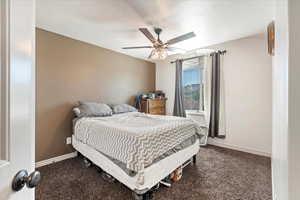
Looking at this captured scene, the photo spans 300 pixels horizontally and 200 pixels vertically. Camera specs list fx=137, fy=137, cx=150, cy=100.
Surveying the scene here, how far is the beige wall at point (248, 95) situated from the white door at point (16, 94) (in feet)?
11.6

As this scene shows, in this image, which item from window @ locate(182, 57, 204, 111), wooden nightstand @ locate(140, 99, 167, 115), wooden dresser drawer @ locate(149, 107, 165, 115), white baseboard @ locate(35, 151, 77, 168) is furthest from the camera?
wooden dresser drawer @ locate(149, 107, 165, 115)

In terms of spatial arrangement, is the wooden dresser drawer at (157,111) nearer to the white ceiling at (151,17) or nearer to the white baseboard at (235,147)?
the white baseboard at (235,147)

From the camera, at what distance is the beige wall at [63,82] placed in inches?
95.1

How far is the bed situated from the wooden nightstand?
1.75 metres

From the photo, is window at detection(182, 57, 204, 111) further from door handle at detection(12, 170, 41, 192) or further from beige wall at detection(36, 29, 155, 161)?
door handle at detection(12, 170, 41, 192)

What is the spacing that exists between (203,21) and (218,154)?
2.56 m

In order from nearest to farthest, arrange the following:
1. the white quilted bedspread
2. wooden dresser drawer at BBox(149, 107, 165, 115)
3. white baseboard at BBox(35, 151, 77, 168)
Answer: the white quilted bedspread < white baseboard at BBox(35, 151, 77, 168) < wooden dresser drawer at BBox(149, 107, 165, 115)

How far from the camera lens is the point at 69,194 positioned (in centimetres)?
167

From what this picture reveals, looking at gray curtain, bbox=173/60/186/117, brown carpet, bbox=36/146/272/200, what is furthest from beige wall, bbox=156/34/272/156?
gray curtain, bbox=173/60/186/117

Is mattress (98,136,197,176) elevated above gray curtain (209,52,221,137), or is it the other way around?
gray curtain (209,52,221,137)

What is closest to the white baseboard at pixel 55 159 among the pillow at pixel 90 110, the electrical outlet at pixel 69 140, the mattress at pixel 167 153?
the electrical outlet at pixel 69 140

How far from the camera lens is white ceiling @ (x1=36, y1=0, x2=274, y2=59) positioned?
183 cm
